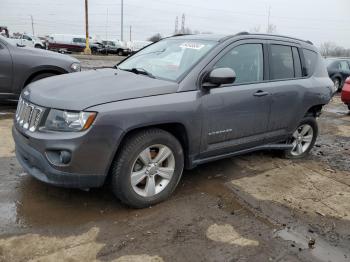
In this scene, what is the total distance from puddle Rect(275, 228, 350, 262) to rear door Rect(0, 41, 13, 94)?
5.98 metres

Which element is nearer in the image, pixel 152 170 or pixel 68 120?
pixel 68 120

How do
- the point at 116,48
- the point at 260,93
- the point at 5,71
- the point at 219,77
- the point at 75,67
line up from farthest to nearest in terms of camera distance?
the point at 116,48 < the point at 75,67 < the point at 5,71 < the point at 260,93 < the point at 219,77

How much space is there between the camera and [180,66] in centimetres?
422

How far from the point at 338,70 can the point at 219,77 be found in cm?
1363

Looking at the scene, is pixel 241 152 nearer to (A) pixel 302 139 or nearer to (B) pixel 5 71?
(A) pixel 302 139

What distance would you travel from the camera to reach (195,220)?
368cm

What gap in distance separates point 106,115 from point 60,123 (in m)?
0.41

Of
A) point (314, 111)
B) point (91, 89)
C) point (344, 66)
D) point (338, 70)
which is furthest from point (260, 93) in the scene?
point (344, 66)

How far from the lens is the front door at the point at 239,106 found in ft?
13.6

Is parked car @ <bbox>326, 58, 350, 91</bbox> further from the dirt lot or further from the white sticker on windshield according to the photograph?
the white sticker on windshield

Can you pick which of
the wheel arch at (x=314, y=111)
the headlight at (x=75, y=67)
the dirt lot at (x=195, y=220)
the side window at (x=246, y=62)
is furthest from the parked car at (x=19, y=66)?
the wheel arch at (x=314, y=111)

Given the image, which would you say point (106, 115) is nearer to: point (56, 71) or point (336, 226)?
point (336, 226)

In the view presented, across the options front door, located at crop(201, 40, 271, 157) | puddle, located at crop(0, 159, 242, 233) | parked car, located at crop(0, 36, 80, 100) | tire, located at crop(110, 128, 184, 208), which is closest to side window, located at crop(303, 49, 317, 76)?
front door, located at crop(201, 40, 271, 157)

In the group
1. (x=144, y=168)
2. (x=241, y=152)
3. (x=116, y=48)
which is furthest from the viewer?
(x=116, y=48)
